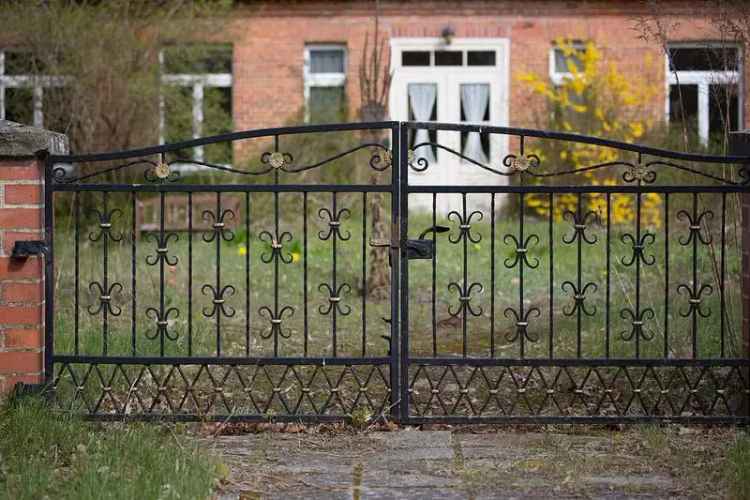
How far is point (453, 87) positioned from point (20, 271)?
12.8 m

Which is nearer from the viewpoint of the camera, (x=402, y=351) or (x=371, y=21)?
(x=402, y=351)

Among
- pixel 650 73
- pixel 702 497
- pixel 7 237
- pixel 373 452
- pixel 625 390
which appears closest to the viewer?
pixel 702 497

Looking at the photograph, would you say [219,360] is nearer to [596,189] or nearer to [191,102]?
[596,189]

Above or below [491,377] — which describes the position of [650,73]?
above

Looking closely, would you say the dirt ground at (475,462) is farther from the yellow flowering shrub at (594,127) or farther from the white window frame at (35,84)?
the white window frame at (35,84)

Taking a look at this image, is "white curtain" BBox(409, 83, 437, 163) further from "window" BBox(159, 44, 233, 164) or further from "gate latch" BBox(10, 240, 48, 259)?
"gate latch" BBox(10, 240, 48, 259)

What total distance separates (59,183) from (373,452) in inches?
73.3

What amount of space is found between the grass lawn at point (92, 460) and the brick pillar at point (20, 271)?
0.79 ft

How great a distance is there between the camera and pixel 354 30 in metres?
17.2

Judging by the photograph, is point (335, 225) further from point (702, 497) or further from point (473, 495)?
point (702, 497)

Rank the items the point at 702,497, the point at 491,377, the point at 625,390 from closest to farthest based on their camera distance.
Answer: the point at 702,497, the point at 625,390, the point at 491,377

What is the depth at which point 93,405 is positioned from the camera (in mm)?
5469

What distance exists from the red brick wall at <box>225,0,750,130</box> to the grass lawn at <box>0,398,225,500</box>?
41.6 ft

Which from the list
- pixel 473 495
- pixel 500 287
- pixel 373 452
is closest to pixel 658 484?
pixel 473 495
